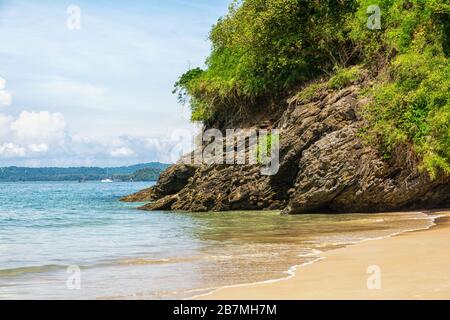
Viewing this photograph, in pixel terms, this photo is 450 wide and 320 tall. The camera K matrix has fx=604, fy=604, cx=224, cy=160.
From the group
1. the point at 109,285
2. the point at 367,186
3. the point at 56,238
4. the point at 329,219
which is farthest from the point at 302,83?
the point at 109,285

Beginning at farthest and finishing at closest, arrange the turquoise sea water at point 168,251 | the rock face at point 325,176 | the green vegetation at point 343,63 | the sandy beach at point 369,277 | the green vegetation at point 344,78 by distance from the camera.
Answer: the green vegetation at point 344,78, the rock face at point 325,176, the green vegetation at point 343,63, the turquoise sea water at point 168,251, the sandy beach at point 369,277

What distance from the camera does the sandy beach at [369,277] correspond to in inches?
260

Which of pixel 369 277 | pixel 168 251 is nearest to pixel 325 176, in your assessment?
pixel 168 251

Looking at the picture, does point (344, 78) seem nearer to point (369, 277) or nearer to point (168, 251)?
point (168, 251)

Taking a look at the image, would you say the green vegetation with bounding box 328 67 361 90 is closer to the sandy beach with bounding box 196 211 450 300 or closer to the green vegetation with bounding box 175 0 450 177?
the green vegetation with bounding box 175 0 450 177

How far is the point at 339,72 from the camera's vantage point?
2242cm

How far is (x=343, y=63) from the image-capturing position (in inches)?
923

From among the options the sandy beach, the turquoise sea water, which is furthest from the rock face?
the sandy beach

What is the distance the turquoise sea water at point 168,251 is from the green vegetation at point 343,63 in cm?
293

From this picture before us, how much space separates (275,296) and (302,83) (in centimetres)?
1877

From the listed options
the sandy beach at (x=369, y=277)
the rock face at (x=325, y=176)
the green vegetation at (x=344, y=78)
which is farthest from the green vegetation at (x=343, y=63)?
the sandy beach at (x=369, y=277)

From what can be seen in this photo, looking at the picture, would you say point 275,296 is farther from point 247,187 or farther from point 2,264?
point 247,187

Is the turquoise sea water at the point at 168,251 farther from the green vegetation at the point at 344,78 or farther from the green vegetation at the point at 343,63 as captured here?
the green vegetation at the point at 344,78

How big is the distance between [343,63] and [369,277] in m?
16.9
